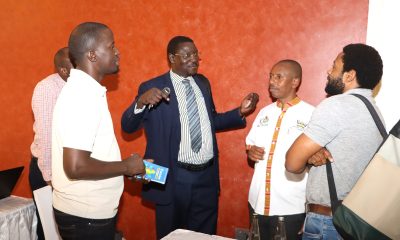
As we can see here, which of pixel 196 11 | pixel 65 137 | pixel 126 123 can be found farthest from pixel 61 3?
pixel 65 137

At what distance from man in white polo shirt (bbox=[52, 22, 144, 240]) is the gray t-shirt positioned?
3.07 feet

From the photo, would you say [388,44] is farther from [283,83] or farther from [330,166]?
[330,166]

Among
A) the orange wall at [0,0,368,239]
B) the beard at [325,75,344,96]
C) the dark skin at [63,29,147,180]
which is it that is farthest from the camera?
the orange wall at [0,0,368,239]

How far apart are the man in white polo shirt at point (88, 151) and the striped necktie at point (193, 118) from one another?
0.95 metres

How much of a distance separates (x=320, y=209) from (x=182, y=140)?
4.15 ft

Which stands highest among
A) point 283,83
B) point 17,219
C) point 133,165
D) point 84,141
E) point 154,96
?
point 283,83

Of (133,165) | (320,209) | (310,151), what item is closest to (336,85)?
(310,151)

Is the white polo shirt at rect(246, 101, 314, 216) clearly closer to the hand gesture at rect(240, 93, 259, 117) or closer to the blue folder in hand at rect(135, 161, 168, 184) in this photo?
the hand gesture at rect(240, 93, 259, 117)

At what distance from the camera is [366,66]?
1749 mm

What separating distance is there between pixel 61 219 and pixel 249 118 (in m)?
1.83

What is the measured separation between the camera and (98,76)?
70.9 inches

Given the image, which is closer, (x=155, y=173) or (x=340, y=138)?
(x=340, y=138)

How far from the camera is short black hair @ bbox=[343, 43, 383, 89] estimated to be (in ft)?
5.73

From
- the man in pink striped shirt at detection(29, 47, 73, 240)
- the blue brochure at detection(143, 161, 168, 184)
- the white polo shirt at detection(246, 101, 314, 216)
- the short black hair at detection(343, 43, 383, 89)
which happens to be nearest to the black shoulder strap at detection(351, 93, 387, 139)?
the short black hair at detection(343, 43, 383, 89)
